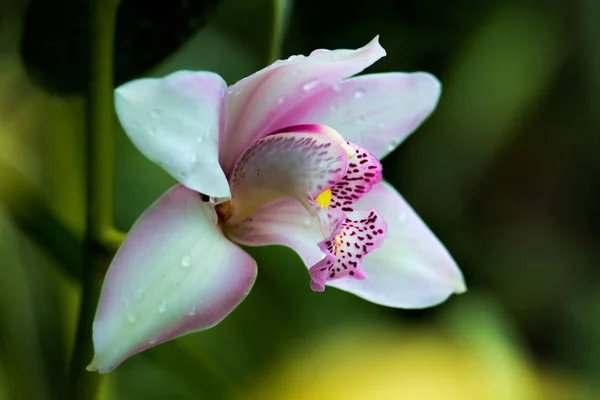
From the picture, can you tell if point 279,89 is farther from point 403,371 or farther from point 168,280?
point 403,371

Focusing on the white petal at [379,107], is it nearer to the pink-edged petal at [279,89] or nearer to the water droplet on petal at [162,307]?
the pink-edged petal at [279,89]

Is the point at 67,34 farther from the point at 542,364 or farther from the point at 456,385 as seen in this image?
the point at 542,364

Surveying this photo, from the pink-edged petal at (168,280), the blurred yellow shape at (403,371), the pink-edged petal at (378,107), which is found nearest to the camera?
the pink-edged petal at (168,280)

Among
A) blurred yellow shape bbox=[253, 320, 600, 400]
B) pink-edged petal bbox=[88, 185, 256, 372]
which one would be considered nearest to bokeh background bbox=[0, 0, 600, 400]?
blurred yellow shape bbox=[253, 320, 600, 400]

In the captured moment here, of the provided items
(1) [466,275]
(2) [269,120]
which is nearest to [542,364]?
(1) [466,275]

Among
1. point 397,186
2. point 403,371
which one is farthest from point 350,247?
point 397,186

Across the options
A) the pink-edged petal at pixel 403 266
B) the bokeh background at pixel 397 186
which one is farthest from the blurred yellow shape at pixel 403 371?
the pink-edged petal at pixel 403 266

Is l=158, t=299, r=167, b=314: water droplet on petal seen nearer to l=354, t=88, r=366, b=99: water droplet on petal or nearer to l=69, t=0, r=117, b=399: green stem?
l=69, t=0, r=117, b=399: green stem
